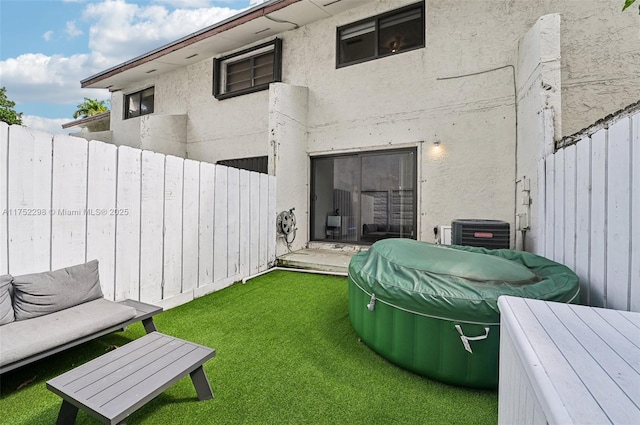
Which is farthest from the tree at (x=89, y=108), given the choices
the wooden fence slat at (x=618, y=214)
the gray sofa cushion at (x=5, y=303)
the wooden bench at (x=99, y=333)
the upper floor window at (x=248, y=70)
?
the wooden fence slat at (x=618, y=214)

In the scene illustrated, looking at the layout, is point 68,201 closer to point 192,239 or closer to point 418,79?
point 192,239

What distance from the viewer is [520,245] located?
4.16 m

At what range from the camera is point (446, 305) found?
1814 mm

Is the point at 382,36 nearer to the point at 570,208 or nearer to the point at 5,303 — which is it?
the point at 570,208

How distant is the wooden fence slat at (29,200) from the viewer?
2068mm

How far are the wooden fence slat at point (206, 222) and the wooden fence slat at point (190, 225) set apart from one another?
0.06m

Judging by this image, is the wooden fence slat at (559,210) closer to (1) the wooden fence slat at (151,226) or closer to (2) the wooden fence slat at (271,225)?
(2) the wooden fence slat at (271,225)

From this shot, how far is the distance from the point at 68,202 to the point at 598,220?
4364 millimetres

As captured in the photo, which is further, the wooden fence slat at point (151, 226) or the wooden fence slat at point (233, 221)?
the wooden fence slat at point (233, 221)

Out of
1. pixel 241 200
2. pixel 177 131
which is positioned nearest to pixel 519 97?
pixel 241 200

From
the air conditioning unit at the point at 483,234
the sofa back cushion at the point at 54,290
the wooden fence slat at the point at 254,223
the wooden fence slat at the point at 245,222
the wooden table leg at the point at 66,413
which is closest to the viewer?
the wooden table leg at the point at 66,413

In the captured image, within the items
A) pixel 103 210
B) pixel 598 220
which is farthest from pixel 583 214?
pixel 103 210

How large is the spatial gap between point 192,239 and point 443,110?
4.96 metres

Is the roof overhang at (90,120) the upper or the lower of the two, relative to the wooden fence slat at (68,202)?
upper
